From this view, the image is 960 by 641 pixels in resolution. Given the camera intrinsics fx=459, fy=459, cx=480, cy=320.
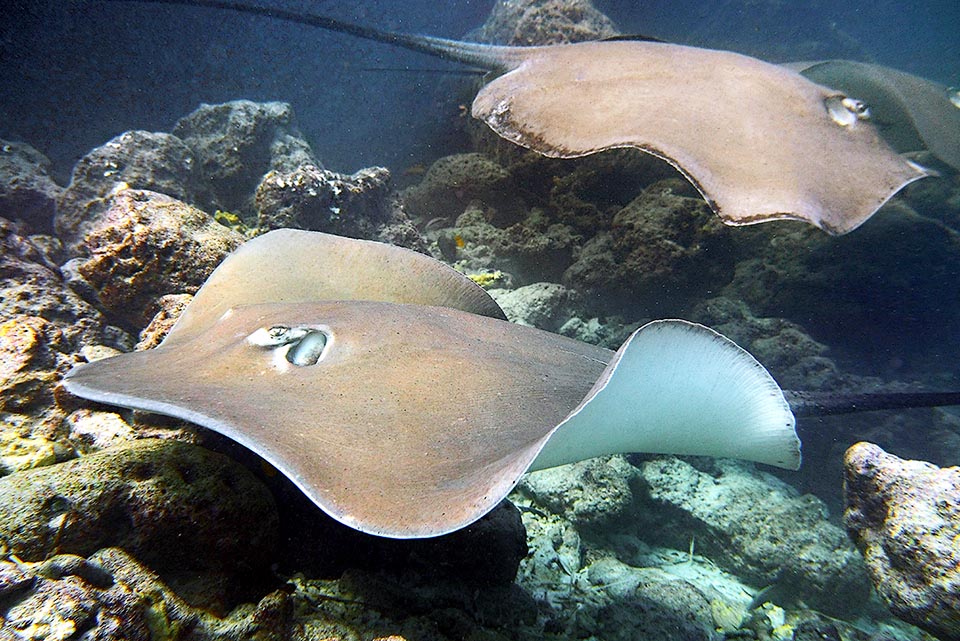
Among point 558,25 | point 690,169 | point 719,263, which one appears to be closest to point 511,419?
point 690,169

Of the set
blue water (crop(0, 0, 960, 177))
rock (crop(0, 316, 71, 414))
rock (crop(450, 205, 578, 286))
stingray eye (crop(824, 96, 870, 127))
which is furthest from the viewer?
blue water (crop(0, 0, 960, 177))

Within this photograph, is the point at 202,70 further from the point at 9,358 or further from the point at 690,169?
the point at 690,169

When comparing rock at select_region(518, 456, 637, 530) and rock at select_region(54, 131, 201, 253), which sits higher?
rock at select_region(54, 131, 201, 253)

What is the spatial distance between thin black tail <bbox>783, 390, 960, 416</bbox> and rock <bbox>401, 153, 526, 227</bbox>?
3585 millimetres

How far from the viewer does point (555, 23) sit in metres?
8.38

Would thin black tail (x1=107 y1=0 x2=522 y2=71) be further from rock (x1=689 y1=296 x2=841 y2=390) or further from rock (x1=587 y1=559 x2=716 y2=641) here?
rock (x1=587 y1=559 x2=716 y2=641)

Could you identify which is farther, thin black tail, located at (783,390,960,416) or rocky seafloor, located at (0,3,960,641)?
thin black tail, located at (783,390,960,416)

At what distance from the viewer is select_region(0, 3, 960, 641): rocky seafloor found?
1.62 meters

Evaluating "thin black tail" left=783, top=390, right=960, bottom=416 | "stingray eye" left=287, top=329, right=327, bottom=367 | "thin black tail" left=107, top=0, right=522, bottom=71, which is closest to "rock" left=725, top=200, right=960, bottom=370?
"thin black tail" left=783, top=390, right=960, bottom=416

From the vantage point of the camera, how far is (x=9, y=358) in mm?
2555

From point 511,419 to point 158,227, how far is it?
3.16m

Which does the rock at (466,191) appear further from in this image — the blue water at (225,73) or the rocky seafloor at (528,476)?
the blue water at (225,73)

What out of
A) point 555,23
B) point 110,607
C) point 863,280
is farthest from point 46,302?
point 555,23

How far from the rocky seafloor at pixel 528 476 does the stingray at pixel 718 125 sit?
1.06 metres
